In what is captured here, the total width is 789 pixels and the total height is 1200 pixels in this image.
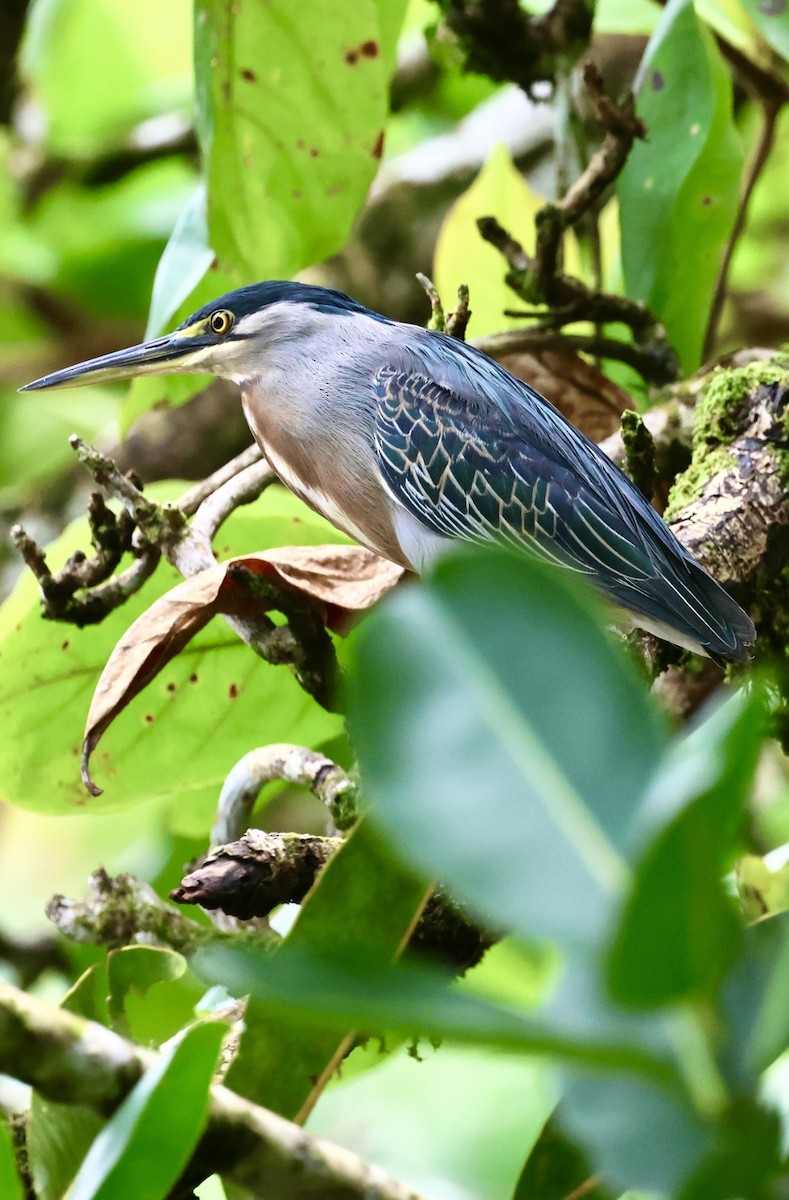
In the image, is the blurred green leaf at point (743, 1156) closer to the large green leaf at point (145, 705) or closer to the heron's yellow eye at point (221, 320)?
the large green leaf at point (145, 705)

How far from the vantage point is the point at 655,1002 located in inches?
20.1

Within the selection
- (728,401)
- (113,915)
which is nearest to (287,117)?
(728,401)

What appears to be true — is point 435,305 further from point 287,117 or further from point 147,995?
point 147,995

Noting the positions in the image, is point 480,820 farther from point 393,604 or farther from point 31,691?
point 31,691

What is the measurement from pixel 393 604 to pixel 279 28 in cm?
166

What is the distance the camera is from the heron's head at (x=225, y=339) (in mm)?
1925

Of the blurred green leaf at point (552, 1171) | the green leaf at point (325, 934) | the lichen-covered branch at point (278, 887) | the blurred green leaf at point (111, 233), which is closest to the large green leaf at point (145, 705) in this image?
the lichen-covered branch at point (278, 887)

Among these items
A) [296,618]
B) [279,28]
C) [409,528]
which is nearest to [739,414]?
[409,528]

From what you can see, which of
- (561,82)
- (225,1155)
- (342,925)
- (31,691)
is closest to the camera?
(225,1155)

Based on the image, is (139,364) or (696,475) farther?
(139,364)

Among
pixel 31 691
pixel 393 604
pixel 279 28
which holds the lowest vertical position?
pixel 31 691

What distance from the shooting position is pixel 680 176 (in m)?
2.02

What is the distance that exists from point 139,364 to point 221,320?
155 millimetres

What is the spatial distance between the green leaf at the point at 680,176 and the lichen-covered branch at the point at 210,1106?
1.63 meters
